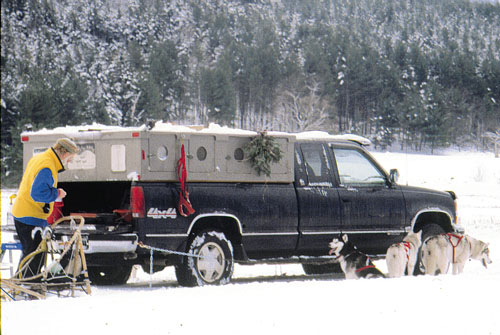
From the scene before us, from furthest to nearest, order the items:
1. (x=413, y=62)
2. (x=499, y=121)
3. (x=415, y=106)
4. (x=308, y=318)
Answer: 1. (x=413, y=62)
2. (x=499, y=121)
3. (x=415, y=106)
4. (x=308, y=318)

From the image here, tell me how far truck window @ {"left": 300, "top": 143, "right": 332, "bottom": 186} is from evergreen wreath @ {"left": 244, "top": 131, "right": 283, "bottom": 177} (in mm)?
774

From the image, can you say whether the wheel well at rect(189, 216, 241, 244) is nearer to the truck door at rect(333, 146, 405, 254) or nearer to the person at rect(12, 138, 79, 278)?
the truck door at rect(333, 146, 405, 254)

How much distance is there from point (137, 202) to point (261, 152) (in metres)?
1.77

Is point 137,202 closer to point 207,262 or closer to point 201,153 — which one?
point 201,153

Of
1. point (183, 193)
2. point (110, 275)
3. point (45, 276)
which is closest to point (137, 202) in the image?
point (183, 193)

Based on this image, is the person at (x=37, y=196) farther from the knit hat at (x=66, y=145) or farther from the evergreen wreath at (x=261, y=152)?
the evergreen wreath at (x=261, y=152)

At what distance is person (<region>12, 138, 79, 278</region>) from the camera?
8.09 meters

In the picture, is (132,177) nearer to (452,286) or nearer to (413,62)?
(452,286)

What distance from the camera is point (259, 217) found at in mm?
10219

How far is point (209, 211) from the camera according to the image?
9.75m

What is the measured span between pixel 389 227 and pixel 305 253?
1.36m

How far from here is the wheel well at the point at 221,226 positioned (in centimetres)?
984

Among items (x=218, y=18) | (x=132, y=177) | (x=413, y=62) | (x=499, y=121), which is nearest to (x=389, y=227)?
(x=132, y=177)

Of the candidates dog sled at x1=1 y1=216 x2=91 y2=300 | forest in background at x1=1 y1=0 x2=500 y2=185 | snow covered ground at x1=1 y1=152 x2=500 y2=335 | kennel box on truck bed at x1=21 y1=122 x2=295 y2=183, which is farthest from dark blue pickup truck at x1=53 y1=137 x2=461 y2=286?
forest in background at x1=1 y1=0 x2=500 y2=185
